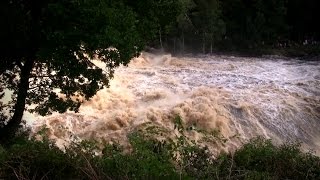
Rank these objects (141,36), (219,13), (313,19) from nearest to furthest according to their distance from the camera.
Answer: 1. (141,36)
2. (219,13)
3. (313,19)

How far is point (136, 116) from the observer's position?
44.4ft

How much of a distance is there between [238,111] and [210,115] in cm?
107

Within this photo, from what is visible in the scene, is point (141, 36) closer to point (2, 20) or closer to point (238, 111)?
point (2, 20)

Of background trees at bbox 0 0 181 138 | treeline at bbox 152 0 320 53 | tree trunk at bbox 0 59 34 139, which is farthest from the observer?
treeline at bbox 152 0 320 53

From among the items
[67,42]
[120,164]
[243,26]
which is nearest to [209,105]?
[67,42]

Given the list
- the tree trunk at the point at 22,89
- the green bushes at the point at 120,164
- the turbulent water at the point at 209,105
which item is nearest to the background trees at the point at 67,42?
the tree trunk at the point at 22,89

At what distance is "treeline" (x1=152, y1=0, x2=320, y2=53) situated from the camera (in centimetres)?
2391

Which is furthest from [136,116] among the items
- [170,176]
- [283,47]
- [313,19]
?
[313,19]

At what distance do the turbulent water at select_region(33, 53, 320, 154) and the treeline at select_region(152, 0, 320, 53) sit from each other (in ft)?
16.5

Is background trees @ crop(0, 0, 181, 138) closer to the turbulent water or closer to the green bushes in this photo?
the turbulent water

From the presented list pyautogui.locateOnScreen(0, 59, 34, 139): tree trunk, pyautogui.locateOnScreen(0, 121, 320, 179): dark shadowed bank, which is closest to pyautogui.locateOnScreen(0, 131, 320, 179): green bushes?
pyautogui.locateOnScreen(0, 121, 320, 179): dark shadowed bank

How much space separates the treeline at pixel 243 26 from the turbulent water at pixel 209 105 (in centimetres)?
503

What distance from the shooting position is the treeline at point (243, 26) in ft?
78.4

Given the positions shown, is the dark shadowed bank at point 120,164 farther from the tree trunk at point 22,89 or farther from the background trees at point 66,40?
the tree trunk at point 22,89
